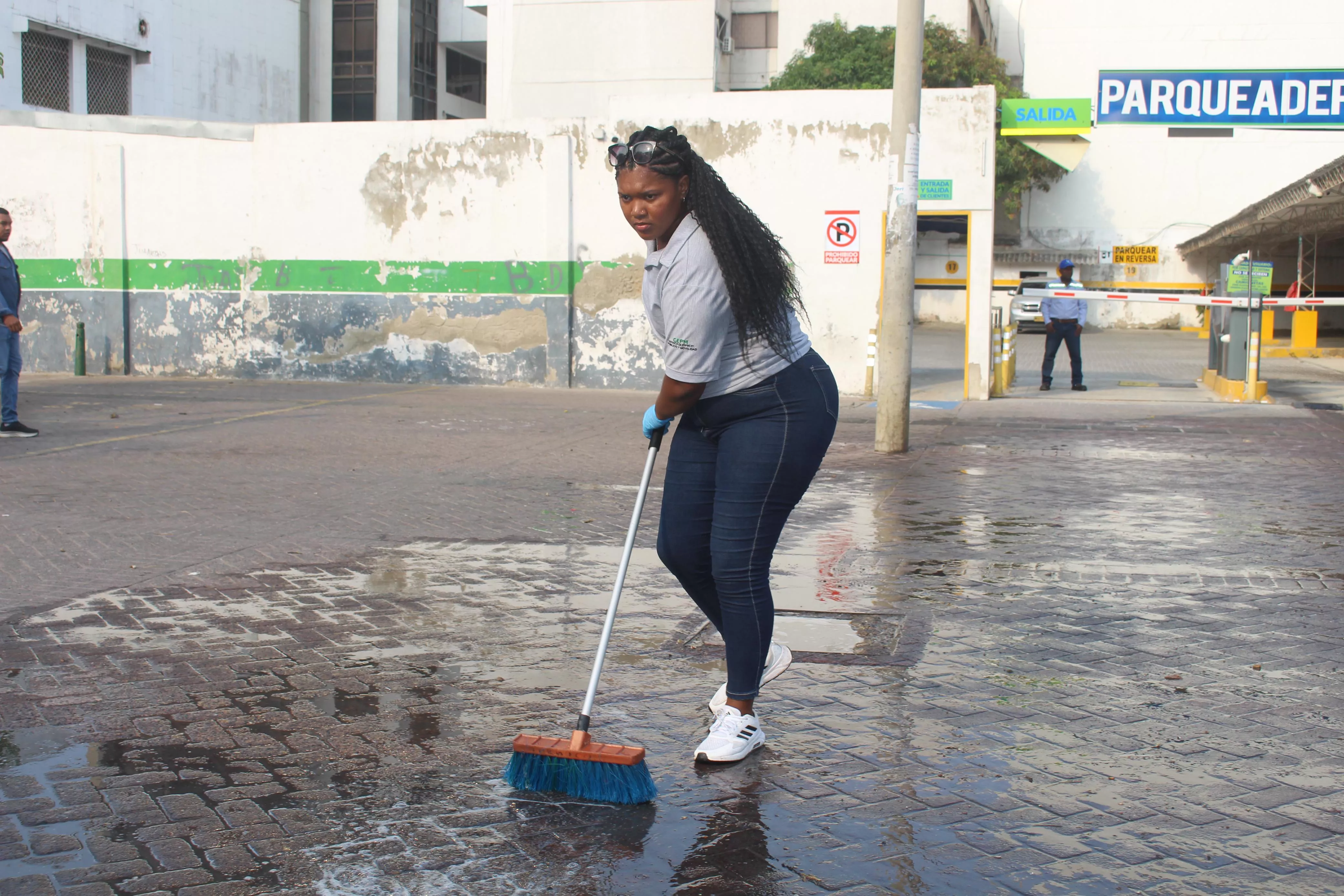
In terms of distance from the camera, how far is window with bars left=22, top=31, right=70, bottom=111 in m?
31.9

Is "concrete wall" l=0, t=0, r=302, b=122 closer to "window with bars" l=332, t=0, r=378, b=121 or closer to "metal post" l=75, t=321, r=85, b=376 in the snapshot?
"window with bars" l=332, t=0, r=378, b=121

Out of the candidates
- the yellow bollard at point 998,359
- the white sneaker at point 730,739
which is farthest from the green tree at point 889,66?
the white sneaker at point 730,739

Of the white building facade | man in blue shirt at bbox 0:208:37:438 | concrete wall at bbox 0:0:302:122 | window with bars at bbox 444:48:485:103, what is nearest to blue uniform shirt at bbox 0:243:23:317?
man in blue shirt at bbox 0:208:37:438

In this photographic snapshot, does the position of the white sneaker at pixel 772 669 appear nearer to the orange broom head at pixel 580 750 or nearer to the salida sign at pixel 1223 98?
the orange broom head at pixel 580 750

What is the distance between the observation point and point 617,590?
12.1ft

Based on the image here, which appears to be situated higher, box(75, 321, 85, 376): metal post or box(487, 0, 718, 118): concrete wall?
box(487, 0, 718, 118): concrete wall

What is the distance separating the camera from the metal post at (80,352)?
18.3m

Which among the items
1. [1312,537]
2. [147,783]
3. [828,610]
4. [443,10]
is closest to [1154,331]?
[443,10]

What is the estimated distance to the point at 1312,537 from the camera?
7223mm

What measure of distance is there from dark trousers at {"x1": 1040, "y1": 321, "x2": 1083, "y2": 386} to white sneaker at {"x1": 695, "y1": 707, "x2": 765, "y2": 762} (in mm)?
14048

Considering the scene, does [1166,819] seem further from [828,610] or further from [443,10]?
[443,10]

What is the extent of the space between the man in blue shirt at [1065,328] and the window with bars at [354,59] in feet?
119

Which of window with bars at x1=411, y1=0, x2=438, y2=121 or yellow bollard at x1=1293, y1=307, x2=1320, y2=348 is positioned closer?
yellow bollard at x1=1293, y1=307, x2=1320, y2=348

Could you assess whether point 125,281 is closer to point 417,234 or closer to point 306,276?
point 306,276
